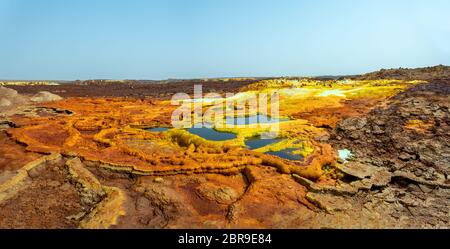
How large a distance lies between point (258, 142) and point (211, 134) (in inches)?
107

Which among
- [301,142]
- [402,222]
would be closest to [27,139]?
[301,142]

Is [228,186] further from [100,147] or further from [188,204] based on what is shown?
[100,147]

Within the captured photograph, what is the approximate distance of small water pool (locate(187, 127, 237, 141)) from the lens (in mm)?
17078

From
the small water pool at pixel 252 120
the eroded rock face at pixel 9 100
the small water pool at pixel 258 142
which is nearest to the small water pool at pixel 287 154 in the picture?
the small water pool at pixel 258 142

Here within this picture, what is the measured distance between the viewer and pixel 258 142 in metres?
16.6

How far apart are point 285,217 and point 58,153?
937 cm

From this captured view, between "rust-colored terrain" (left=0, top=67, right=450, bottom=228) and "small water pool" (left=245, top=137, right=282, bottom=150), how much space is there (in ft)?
1.18

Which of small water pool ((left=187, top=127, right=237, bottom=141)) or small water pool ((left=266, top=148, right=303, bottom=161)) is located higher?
small water pool ((left=187, top=127, right=237, bottom=141))

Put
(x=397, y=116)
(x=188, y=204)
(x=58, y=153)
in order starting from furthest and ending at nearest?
(x=397, y=116)
(x=58, y=153)
(x=188, y=204)

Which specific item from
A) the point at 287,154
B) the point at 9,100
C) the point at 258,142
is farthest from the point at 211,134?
the point at 9,100

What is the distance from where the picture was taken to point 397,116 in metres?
19.6

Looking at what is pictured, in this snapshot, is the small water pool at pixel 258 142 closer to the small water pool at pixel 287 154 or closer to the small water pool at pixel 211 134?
the small water pool at pixel 211 134

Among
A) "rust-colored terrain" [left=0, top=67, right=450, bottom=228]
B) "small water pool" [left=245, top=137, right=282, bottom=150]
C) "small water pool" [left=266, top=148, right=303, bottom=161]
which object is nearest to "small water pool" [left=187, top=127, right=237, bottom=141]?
"rust-colored terrain" [left=0, top=67, right=450, bottom=228]

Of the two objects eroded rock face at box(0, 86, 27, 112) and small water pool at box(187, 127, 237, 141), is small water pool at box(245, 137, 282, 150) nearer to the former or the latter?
small water pool at box(187, 127, 237, 141)
